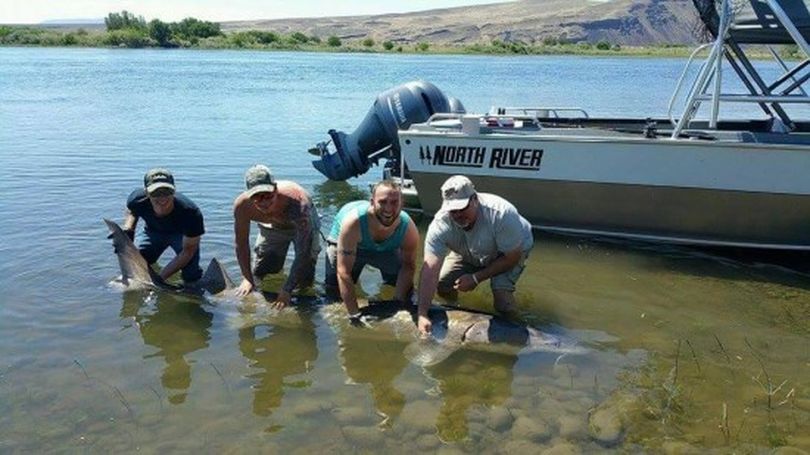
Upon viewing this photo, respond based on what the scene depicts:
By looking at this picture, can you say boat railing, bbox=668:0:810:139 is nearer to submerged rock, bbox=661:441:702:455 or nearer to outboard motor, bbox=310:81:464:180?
outboard motor, bbox=310:81:464:180

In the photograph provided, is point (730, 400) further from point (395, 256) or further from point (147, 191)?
point (147, 191)

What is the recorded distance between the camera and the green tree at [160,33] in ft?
294

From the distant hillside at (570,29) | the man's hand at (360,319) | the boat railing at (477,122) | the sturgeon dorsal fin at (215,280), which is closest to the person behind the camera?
the man's hand at (360,319)

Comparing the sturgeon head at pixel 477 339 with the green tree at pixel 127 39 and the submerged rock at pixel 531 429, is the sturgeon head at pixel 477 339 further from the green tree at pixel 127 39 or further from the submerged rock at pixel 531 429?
the green tree at pixel 127 39

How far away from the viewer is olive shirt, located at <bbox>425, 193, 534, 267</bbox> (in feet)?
20.2

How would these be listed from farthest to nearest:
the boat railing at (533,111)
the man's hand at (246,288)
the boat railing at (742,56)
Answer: the boat railing at (533,111) < the boat railing at (742,56) < the man's hand at (246,288)

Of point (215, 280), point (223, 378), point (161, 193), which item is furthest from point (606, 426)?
point (161, 193)

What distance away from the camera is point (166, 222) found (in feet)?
24.0

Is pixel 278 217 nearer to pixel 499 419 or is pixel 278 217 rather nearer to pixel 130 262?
pixel 130 262

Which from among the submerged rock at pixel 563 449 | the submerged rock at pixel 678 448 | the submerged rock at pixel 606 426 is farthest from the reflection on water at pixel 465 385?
the submerged rock at pixel 678 448

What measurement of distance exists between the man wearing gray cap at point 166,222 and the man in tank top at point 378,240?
135 centimetres

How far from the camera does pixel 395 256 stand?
6.82m

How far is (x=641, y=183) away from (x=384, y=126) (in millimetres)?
3788

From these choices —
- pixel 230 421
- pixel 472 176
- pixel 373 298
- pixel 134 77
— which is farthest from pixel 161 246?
pixel 134 77
